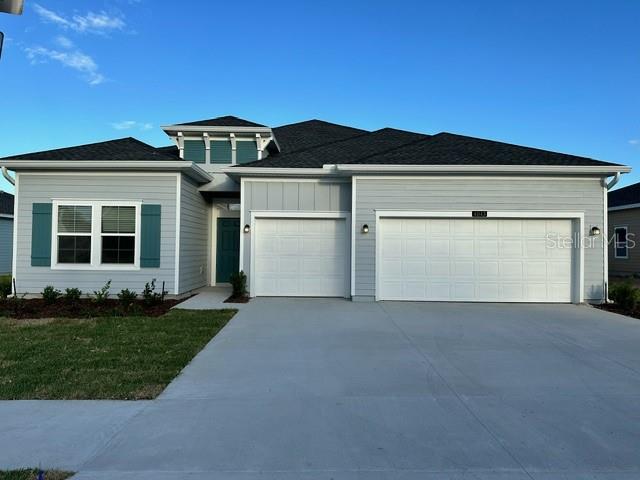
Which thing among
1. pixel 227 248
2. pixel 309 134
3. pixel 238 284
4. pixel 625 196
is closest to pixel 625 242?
pixel 625 196

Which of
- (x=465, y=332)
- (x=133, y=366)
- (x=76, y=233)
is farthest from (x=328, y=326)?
(x=76, y=233)

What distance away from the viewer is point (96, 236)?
1054 cm

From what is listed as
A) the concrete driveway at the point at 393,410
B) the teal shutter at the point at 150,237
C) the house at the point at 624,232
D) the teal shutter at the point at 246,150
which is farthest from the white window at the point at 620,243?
the teal shutter at the point at 150,237

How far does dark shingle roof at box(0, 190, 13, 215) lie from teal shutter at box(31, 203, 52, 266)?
33.2ft

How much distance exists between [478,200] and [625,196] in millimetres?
14235

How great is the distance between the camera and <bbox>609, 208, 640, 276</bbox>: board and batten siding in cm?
1839

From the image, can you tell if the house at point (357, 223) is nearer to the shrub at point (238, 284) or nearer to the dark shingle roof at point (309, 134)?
the shrub at point (238, 284)

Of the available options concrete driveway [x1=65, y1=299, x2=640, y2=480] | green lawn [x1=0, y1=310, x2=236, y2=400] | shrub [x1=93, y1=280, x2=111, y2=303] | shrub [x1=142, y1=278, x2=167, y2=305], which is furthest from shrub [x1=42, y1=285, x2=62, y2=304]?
concrete driveway [x1=65, y1=299, x2=640, y2=480]

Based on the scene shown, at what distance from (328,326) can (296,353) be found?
184 cm

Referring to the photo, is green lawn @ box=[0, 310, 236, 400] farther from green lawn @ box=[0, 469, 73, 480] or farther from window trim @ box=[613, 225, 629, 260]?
window trim @ box=[613, 225, 629, 260]

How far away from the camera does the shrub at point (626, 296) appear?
9594mm

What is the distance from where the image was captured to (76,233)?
417 inches

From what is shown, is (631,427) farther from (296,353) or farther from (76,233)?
(76,233)

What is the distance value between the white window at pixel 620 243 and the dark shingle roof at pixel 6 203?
88.7 feet
